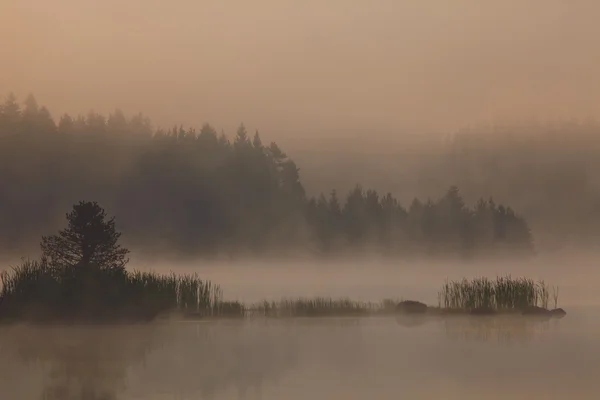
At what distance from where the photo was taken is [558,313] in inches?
174

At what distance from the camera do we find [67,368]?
3711mm

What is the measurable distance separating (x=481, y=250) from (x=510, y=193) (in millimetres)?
370

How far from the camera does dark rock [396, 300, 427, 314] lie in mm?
4402

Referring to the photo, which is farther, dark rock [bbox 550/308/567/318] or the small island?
dark rock [bbox 550/308/567/318]

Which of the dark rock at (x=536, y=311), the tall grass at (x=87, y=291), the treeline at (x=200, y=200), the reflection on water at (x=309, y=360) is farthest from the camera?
the dark rock at (x=536, y=311)

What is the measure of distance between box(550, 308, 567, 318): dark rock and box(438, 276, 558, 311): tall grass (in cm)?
5

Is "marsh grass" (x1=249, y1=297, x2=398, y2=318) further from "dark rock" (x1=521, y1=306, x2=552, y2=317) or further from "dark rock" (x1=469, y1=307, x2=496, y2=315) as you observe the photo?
"dark rock" (x1=521, y1=306, x2=552, y2=317)

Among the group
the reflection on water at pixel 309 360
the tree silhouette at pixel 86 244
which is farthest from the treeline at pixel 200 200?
the reflection on water at pixel 309 360

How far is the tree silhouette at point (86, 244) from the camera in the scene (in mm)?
4211

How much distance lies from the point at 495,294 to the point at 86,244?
226 cm

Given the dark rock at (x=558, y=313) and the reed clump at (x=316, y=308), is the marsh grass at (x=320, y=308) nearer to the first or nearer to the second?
the reed clump at (x=316, y=308)

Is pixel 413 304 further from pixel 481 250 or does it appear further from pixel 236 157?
pixel 236 157

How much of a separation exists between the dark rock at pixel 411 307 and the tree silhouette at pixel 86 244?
151 cm

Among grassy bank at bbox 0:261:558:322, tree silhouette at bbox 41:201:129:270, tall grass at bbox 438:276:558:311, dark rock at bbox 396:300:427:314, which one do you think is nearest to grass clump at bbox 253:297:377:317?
grassy bank at bbox 0:261:558:322
